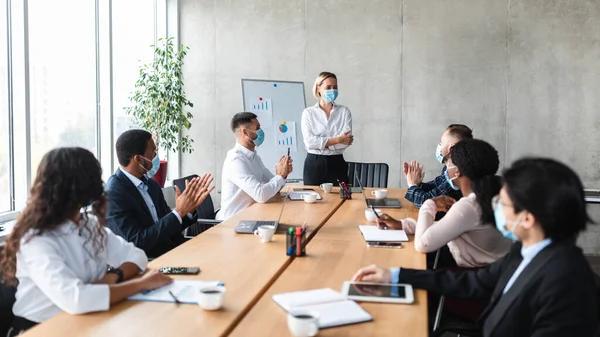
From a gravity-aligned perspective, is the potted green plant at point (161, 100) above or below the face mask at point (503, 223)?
above

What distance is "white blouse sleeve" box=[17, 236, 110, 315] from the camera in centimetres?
190

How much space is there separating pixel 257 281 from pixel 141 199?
131cm

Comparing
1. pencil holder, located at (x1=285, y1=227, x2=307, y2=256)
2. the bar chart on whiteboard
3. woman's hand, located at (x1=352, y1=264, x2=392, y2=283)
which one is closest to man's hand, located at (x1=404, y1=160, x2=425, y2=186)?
pencil holder, located at (x1=285, y1=227, x2=307, y2=256)

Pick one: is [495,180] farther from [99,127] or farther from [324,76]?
[99,127]

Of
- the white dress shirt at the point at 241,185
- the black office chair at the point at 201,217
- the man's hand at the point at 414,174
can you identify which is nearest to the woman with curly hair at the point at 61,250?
the black office chair at the point at 201,217

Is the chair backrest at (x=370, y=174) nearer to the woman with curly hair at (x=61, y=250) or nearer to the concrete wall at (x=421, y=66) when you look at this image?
the concrete wall at (x=421, y=66)

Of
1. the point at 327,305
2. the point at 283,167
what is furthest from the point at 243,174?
the point at 327,305

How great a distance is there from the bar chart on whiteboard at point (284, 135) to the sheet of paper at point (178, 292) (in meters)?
4.47

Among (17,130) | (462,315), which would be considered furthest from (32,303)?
(17,130)

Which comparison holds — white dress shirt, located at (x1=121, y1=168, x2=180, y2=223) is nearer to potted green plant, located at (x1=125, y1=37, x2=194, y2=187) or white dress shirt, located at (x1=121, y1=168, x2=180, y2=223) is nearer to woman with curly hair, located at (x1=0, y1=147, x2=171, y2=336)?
woman with curly hair, located at (x1=0, y1=147, x2=171, y2=336)

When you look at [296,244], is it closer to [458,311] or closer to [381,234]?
[381,234]

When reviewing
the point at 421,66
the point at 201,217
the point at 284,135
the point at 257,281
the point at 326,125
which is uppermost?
the point at 421,66

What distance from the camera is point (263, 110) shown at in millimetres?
6621

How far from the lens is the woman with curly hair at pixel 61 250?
75.8 inches
